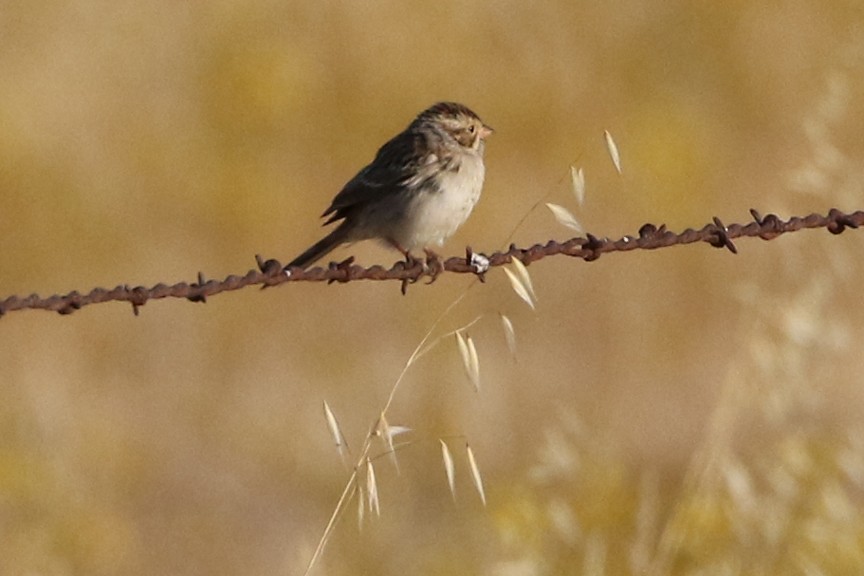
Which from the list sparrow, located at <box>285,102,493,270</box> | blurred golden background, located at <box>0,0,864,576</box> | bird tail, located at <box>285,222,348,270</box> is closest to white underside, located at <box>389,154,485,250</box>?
sparrow, located at <box>285,102,493,270</box>

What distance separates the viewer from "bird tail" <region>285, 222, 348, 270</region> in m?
7.78

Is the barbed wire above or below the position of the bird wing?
below

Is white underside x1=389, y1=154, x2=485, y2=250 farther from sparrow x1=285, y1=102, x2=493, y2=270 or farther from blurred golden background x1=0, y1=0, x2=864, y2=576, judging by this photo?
blurred golden background x1=0, y1=0, x2=864, y2=576

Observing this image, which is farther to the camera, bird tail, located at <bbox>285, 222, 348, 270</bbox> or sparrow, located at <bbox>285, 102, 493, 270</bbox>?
bird tail, located at <bbox>285, 222, 348, 270</bbox>

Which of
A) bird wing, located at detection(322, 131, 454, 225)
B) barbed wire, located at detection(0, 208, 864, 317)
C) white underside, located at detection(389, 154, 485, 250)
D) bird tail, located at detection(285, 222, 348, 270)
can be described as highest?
bird wing, located at detection(322, 131, 454, 225)

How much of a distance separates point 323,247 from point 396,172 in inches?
20.8

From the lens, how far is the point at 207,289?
481 centimetres

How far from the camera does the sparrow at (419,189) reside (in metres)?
7.41

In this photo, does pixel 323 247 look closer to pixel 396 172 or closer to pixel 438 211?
pixel 396 172

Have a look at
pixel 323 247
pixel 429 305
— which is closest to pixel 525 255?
pixel 323 247

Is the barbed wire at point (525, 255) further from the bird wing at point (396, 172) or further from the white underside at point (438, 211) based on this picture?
the bird wing at point (396, 172)

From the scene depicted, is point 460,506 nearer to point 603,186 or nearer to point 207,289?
point 603,186

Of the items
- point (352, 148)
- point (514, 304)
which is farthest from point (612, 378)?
point (352, 148)

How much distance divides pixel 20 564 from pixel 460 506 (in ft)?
9.87
